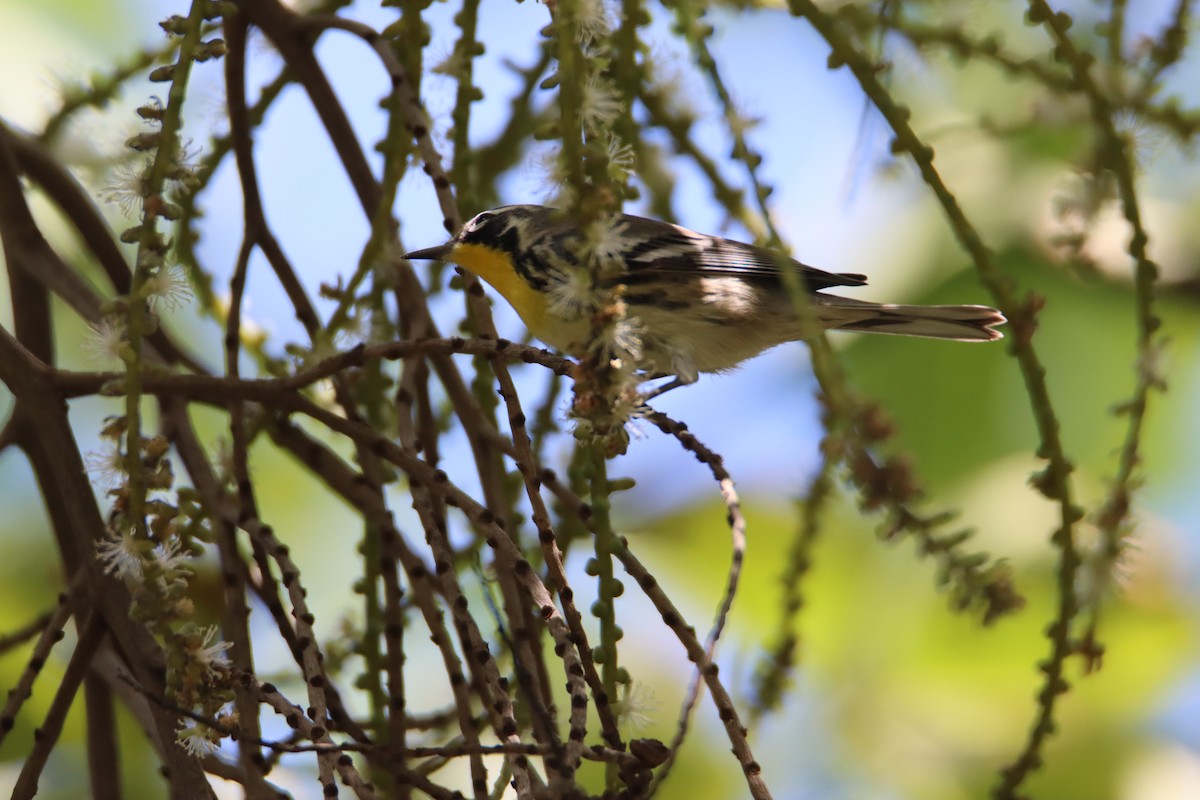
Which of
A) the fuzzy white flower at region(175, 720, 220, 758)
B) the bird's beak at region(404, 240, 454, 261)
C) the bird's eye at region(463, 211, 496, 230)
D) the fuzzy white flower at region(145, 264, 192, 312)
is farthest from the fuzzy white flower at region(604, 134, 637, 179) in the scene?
the bird's eye at region(463, 211, 496, 230)

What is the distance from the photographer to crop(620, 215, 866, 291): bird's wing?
9.47 feet

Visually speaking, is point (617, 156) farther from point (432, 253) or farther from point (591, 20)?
point (432, 253)

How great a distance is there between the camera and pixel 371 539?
2.11 m

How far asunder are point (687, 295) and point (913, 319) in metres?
0.58

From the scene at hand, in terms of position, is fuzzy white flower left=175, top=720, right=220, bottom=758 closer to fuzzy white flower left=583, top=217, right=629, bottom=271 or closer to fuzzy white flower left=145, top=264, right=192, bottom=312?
fuzzy white flower left=145, top=264, right=192, bottom=312

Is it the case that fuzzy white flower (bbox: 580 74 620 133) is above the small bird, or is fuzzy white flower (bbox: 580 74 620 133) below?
below

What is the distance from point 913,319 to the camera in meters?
3.17

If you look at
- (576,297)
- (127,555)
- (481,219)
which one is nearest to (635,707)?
(576,297)

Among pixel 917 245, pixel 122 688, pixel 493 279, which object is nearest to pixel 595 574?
pixel 122 688

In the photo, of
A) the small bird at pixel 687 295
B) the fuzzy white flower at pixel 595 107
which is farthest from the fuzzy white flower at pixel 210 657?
the small bird at pixel 687 295

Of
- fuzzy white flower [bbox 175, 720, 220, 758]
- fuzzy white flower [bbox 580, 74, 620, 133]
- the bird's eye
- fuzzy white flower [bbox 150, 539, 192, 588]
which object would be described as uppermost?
the bird's eye

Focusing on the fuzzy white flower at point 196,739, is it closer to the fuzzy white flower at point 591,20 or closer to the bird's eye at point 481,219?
the fuzzy white flower at point 591,20

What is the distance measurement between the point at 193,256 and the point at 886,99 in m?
1.43

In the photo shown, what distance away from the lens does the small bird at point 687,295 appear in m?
2.88
